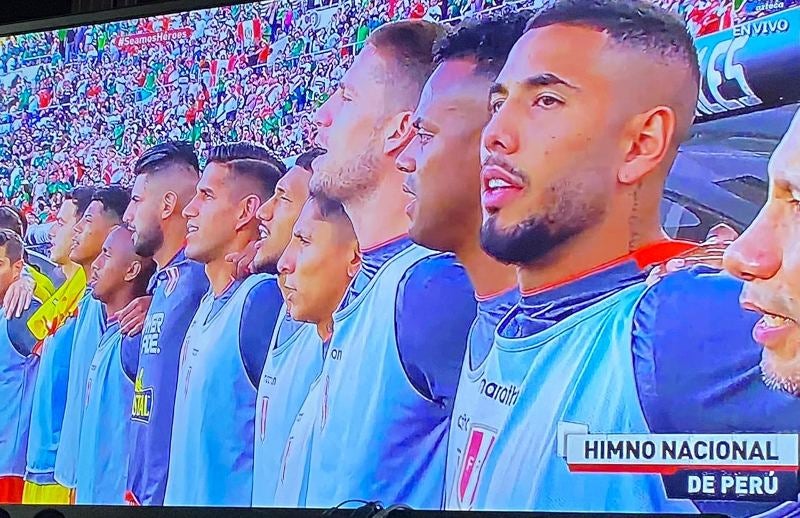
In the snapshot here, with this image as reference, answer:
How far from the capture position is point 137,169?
8.23ft

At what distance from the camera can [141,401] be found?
2373mm

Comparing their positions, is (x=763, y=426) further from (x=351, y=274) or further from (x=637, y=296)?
(x=351, y=274)

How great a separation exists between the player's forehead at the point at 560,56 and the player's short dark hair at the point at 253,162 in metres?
0.49

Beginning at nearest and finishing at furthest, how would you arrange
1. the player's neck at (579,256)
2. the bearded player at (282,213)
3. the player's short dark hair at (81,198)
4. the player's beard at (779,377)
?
the player's beard at (779,377) < the player's neck at (579,256) < the bearded player at (282,213) < the player's short dark hair at (81,198)

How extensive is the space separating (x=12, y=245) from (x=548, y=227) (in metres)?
1.24

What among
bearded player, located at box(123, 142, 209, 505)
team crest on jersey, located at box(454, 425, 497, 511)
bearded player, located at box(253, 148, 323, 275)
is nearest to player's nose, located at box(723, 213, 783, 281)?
team crest on jersey, located at box(454, 425, 497, 511)

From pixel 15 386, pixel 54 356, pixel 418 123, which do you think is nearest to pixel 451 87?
pixel 418 123

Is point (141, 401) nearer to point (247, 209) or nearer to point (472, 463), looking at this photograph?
point (247, 209)

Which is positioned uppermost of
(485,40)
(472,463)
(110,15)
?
(110,15)

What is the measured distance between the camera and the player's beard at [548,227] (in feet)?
6.72

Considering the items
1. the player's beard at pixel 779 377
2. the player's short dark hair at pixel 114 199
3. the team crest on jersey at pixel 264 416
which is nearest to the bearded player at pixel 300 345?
the team crest on jersey at pixel 264 416

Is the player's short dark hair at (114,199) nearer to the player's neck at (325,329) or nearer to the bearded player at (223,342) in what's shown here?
the bearded player at (223,342)

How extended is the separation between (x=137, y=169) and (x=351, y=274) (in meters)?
0.57

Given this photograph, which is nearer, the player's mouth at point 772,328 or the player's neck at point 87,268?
the player's mouth at point 772,328
